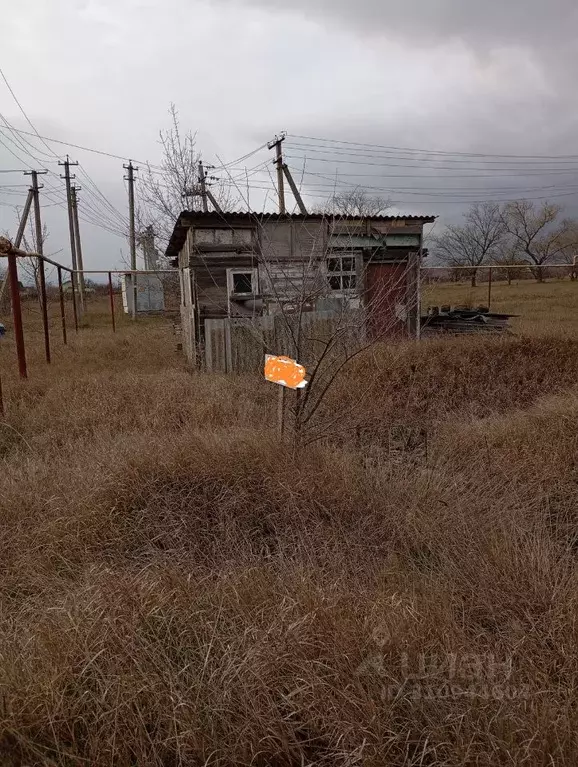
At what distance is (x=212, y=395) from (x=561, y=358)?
6367 mm

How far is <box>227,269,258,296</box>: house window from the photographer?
9.86 metres

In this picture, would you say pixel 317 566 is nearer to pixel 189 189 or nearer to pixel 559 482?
pixel 559 482

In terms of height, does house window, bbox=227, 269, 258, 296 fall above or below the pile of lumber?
above

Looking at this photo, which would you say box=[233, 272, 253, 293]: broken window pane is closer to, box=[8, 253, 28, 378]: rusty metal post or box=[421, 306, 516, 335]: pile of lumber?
box=[8, 253, 28, 378]: rusty metal post

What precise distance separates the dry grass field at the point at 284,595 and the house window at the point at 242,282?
5.31 meters

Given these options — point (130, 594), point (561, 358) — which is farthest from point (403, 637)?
point (561, 358)

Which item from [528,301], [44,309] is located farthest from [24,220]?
[528,301]

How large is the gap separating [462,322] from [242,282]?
20.8ft

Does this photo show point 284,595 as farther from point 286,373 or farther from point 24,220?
point 24,220

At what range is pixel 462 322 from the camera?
1281 cm

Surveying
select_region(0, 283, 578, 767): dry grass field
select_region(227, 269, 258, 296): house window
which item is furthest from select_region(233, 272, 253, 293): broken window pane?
select_region(0, 283, 578, 767): dry grass field

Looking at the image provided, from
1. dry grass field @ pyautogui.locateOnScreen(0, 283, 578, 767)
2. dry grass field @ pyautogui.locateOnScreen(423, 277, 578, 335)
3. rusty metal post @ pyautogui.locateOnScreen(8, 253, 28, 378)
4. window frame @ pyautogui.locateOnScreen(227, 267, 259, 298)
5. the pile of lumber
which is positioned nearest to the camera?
dry grass field @ pyautogui.locateOnScreen(0, 283, 578, 767)

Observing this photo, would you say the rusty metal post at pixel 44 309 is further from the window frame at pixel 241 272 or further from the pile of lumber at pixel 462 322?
the pile of lumber at pixel 462 322

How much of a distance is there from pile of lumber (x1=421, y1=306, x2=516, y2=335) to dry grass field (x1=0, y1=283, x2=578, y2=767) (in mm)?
7562
